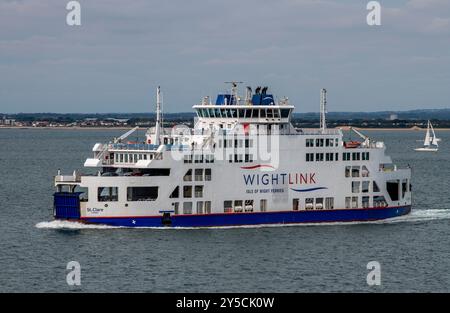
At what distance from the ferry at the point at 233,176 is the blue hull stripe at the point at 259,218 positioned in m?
0.05

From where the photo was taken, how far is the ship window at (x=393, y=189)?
203 ft

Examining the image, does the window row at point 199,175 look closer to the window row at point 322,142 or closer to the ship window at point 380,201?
the window row at point 322,142

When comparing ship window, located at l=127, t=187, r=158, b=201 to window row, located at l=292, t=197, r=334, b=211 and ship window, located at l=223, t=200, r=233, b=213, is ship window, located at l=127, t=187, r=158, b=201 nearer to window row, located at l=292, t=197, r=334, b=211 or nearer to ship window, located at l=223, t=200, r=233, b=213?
ship window, located at l=223, t=200, r=233, b=213

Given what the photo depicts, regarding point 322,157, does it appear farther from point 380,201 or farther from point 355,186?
point 380,201

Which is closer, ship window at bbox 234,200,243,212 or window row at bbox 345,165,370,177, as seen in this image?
ship window at bbox 234,200,243,212

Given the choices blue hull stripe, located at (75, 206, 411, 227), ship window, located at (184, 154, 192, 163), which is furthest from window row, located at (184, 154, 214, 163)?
blue hull stripe, located at (75, 206, 411, 227)

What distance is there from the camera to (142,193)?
54.5m

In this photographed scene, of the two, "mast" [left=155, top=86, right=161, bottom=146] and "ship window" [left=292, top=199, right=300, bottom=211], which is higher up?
"mast" [left=155, top=86, right=161, bottom=146]

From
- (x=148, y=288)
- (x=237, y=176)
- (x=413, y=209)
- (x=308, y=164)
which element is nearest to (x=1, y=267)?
(x=148, y=288)

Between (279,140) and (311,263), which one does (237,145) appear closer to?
(279,140)

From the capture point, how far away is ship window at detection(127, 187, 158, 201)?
54156 mm

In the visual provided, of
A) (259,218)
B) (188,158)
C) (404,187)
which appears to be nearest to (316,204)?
(259,218)

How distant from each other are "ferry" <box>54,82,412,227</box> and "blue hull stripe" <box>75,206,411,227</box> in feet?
0.18

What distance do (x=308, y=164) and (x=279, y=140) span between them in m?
2.36
